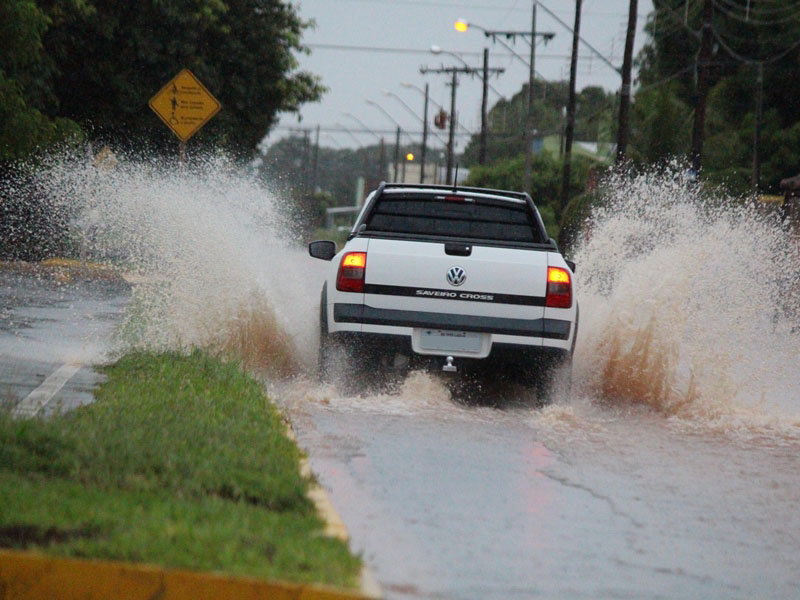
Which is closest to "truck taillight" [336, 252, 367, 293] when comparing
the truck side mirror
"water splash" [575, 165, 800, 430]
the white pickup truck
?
the white pickup truck

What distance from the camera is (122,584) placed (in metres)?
4.71

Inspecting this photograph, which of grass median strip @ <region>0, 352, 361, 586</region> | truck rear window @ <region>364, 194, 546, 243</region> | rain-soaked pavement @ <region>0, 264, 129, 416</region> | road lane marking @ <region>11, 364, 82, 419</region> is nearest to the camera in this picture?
grass median strip @ <region>0, 352, 361, 586</region>

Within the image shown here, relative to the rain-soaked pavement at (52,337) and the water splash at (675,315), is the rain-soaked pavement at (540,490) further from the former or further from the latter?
the water splash at (675,315)

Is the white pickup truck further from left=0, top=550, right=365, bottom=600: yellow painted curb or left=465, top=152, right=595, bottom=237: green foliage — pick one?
left=465, top=152, right=595, bottom=237: green foliage

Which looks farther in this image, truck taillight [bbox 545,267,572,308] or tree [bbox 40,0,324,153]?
tree [bbox 40,0,324,153]

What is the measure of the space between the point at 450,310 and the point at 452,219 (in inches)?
46.6

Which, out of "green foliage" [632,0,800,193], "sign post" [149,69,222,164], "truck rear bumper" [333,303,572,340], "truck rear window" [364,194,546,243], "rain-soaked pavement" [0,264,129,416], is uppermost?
"green foliage" [632,0,800,193]

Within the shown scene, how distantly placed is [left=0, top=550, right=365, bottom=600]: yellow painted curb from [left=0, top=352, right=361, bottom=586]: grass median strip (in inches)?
3.0

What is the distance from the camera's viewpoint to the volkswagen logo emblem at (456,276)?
10008 mm

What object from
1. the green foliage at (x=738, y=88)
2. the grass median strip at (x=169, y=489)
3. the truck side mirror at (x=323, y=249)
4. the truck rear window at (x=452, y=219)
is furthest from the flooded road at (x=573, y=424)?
the green foliage at (x=738, y=88)

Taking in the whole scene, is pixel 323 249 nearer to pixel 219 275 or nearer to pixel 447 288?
pixel 447 288

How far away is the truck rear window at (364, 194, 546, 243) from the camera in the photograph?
10.9 m

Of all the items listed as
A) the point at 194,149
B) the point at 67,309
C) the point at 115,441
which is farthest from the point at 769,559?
the point at 194,149

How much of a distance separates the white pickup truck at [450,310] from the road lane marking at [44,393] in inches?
79.4
